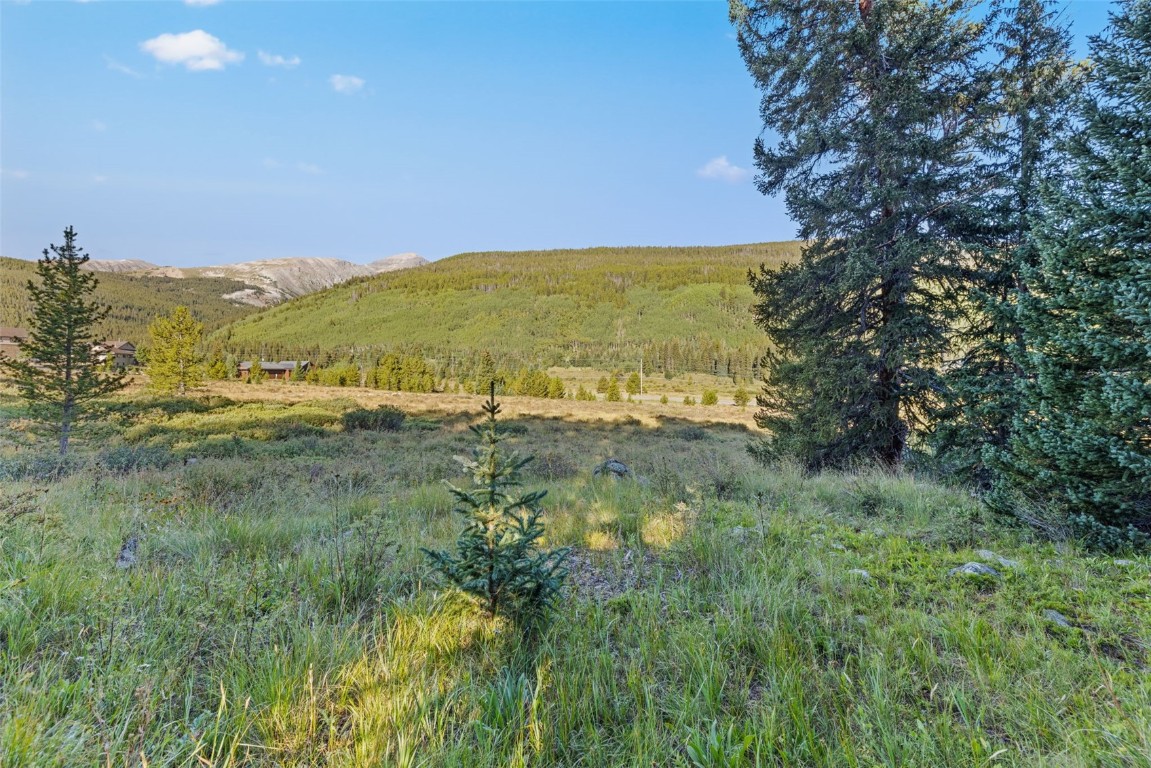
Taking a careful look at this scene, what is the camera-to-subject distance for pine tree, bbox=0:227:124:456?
12.7 meters

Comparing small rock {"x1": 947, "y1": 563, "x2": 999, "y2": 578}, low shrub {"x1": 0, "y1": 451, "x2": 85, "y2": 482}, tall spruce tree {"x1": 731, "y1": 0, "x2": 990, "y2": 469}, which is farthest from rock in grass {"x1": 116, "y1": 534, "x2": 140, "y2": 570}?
tall spruce tree {"x1": 731, "y1": 0, "x2": 990, "y2": 469}

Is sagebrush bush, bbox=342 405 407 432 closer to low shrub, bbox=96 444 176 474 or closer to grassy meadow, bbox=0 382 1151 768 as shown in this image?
low shrub, bbox=96 444 176 474

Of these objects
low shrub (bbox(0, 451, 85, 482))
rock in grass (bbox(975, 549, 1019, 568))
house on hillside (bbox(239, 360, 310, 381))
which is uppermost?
rock in grass (bbox(975, 549, 1019, 568))

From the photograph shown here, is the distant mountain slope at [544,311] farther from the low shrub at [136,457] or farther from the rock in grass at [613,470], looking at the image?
the low shrub at [136,457]

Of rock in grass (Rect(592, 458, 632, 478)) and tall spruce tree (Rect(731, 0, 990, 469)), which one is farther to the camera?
rock in grass (Rect(592, 458, 632, 478))

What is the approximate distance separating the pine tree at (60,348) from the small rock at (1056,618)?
62.5ft

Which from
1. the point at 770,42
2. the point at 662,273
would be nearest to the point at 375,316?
the point at 662,273

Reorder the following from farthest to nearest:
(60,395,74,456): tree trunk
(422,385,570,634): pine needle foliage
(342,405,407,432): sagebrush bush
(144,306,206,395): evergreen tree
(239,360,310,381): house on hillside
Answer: (239,360,310,381): house on hillside, (144,306,206,395): evergreen tree, (342,405,407,432): sagebrush bush, (60,395,74,456): tree trunk, (422,385,570,634): pine needle foliage

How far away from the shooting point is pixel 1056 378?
157 inches

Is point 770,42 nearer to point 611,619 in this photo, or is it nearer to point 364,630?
point 611,619

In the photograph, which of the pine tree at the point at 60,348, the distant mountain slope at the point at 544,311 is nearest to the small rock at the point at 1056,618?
the pine tree at the point at 60,348

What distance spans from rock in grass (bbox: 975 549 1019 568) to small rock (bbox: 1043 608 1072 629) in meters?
0.65

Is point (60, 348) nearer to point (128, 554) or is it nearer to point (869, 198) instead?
point (128, 554)

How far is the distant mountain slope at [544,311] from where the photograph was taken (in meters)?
124
